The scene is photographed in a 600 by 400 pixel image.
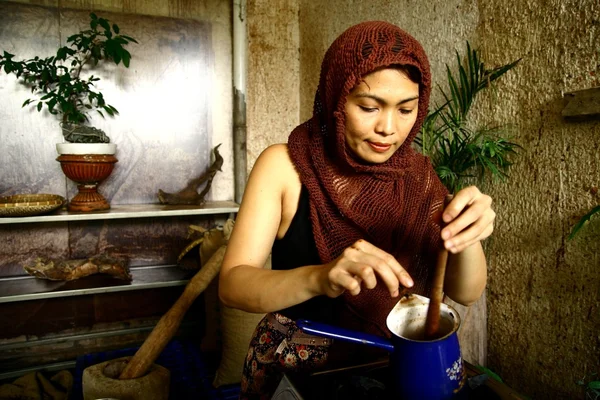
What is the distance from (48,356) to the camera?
10.4 feet

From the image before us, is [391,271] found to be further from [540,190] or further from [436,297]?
[540,190]

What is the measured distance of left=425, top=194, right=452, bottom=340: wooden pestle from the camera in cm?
77

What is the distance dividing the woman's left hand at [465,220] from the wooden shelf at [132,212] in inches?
95.4

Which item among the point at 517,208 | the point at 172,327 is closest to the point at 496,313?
the point at 517,208

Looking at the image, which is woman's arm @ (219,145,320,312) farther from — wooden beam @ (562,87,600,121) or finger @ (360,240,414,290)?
wooden beam @ (562,87,600,121)

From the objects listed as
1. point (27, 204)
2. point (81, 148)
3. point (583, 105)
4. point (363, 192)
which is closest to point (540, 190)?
point (583, 105)

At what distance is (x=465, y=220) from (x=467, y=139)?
38.3 inches

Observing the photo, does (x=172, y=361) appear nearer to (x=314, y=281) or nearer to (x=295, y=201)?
(x=295, y=201)

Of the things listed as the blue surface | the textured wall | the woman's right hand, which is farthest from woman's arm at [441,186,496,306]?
the textured wall

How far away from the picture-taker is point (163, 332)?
7.13ft

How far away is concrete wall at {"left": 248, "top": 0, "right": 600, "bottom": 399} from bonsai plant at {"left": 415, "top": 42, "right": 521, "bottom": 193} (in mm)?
44

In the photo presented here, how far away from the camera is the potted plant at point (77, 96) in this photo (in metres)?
2.81

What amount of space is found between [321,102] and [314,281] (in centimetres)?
62

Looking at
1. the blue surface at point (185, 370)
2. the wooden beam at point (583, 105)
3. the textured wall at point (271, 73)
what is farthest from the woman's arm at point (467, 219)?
the textured wall at point (271, 73)
